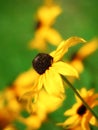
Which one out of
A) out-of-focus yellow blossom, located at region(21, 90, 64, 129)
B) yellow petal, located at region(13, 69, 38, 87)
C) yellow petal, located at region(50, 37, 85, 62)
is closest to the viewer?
yellow petal, located at region(50, 37, 85, 62)

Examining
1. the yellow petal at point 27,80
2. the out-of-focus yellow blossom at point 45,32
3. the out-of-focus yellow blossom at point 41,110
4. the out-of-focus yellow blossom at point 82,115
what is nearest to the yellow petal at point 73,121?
the out-of-focus yellow blossom at point 82,115

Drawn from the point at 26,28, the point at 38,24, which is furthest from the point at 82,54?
the point at 26,28

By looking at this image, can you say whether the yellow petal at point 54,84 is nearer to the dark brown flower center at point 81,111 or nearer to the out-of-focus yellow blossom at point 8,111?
the dark brown flower center at point 81,111

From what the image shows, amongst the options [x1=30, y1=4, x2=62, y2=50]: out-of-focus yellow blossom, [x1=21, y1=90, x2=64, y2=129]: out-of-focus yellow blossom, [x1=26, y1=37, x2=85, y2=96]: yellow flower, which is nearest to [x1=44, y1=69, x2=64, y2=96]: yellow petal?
[x1=26, y1=37, x2=85, y2=96]: yellow flower

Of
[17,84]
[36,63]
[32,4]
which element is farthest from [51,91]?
[32,4]

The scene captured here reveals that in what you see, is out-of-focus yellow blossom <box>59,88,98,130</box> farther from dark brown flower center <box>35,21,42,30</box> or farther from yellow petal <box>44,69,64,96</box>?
dark brown flower center <box>35,21,42,30</box>

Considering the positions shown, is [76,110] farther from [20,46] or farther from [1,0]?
[1,0]
